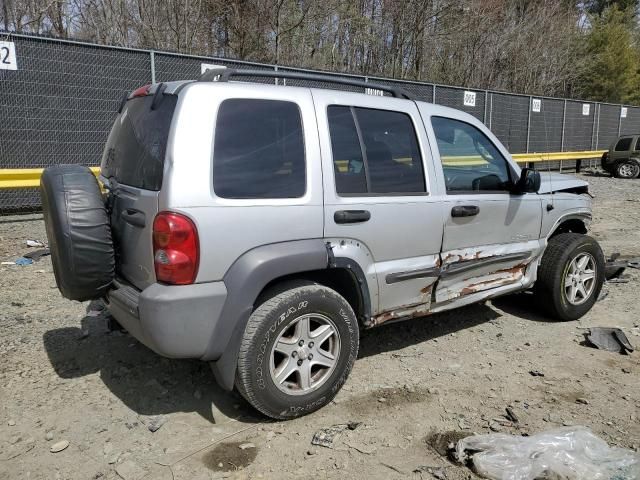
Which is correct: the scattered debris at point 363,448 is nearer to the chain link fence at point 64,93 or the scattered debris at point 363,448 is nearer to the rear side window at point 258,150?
the rear side window at point 258,150

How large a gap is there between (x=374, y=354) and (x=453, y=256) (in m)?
0.98

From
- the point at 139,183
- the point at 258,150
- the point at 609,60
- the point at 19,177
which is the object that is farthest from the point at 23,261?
the point at 609,60

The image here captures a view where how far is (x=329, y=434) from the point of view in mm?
3062

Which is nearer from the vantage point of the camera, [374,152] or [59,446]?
[59,446]

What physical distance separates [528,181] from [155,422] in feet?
10.5

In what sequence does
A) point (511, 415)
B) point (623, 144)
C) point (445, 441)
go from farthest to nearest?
point (623, 144) < point (511, 415) < point (445, 441)

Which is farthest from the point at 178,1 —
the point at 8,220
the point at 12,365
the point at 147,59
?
the point at 12,365

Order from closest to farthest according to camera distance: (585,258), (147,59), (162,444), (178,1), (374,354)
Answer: (162,444), (374,354), (585,258), (147,59), (178,1)

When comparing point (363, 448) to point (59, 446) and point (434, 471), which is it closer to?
point (434, 471)

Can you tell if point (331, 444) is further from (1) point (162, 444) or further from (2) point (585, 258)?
(2) point (585, 258)

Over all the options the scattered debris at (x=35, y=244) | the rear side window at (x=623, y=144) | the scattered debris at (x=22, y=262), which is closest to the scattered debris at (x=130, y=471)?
the scattered debris at (x=22, y=262)

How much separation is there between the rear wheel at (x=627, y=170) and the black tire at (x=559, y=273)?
1506 cm

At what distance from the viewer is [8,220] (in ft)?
27.6

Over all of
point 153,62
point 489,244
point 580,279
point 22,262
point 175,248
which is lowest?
point 22,262
